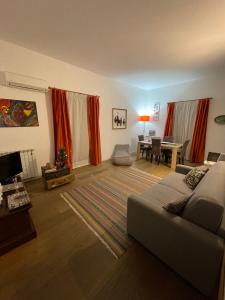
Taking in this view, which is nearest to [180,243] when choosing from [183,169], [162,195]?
[162,195]

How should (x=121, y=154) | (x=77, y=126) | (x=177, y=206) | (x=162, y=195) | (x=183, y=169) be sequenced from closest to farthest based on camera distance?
(x=177, y=206) < (x=162, y=195) < (x=183, y=169) < (x=77, y=126) < (x=121, y=154)

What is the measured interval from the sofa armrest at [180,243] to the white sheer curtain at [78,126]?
2681mm

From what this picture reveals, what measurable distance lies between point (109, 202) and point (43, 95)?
8.90ft

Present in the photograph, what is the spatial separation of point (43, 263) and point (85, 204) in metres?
0.95

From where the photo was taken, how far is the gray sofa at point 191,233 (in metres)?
0.98

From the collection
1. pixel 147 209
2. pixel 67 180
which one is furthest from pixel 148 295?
pixel 67 180

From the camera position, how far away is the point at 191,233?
1.03 meters

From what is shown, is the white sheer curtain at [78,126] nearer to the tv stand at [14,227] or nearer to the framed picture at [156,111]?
the tv stand at [14,227]

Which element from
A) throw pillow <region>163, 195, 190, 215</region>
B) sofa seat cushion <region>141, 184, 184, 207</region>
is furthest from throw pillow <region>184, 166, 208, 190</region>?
throw pillow <region>163, 195, 190, 215</region>

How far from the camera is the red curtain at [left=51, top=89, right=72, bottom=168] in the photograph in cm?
304

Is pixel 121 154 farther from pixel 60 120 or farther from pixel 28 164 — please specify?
pixel 28 164

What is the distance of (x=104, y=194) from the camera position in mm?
2490

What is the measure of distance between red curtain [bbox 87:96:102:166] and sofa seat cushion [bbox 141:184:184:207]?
248 cm

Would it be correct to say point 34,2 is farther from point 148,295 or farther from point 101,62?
point 148,295
